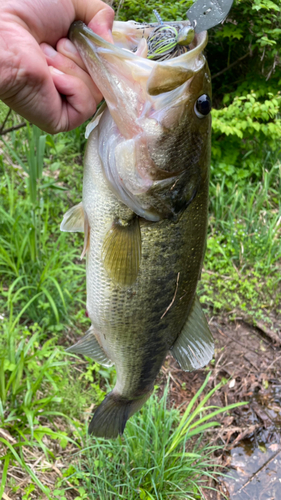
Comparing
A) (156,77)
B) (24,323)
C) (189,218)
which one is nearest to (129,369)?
(189,218)

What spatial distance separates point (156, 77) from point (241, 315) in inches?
118

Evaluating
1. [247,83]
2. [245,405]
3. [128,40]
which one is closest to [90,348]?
[128,40]

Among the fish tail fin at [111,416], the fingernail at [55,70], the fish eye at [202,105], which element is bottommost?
the fish tail fin at [111,416]

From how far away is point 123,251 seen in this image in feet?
4.20

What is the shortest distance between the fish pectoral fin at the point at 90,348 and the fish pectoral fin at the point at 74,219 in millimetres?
432

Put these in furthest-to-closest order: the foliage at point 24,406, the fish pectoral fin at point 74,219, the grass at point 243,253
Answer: the grass at point 243,253, the foliage at point 24,406, the fish pectoral fin at point 74,219

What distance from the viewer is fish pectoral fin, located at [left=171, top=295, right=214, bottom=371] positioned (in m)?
1.54

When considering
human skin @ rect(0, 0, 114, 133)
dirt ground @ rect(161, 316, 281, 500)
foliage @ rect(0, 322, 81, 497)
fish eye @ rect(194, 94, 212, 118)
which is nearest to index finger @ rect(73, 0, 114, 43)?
human skin @ rect(0, 0, 114, 133)

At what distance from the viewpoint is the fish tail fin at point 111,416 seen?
1.65m

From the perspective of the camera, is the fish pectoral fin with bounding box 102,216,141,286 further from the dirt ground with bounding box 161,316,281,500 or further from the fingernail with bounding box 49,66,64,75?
the dirt ground with bounding box 161,316,281,500

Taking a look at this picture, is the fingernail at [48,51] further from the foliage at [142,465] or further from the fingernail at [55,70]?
the foliage at [142,465]

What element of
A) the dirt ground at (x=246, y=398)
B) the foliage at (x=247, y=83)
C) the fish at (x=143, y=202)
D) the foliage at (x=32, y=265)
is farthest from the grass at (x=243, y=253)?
the fish at (x=143, y=202)

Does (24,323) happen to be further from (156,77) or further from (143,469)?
(156,77)

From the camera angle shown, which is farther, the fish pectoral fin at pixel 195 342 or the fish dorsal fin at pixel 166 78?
the fish pectoral fin at pixel 195 342
